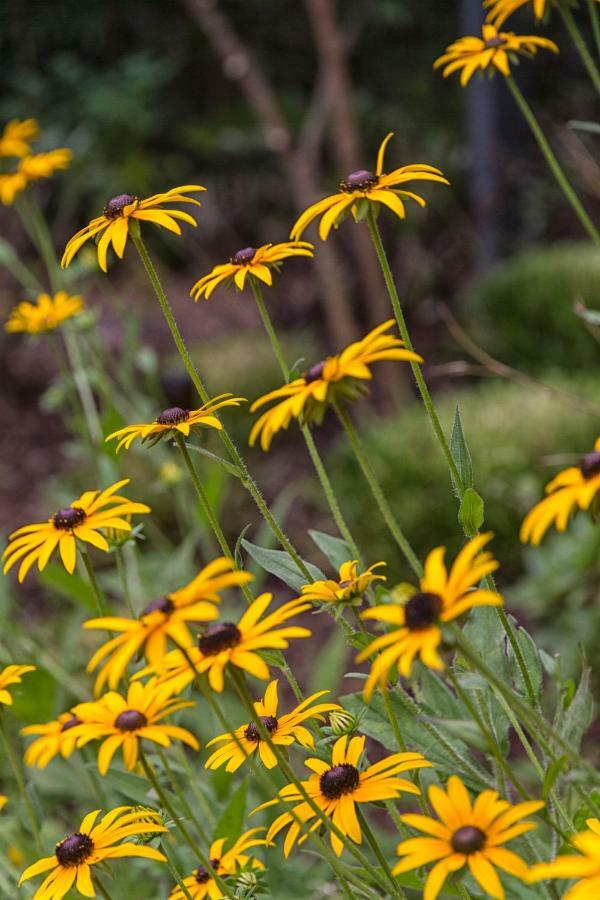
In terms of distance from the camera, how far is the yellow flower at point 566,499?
0.59 meters

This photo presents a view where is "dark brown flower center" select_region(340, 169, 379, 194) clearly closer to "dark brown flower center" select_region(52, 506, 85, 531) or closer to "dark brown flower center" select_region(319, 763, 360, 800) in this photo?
"dark brown flower center" select_region(52, 506, 85, 531)

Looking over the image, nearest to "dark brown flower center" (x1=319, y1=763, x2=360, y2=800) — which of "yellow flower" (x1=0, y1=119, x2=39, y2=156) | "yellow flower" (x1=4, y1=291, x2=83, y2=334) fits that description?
"yellow flower" (x1=4, y1=291, x2=83, y2=334)

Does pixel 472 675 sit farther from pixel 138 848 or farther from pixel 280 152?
pixel 280 152

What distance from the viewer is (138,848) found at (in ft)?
2.33

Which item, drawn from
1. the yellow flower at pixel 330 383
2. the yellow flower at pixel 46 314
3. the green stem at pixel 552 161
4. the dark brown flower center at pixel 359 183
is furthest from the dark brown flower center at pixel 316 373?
the yellow flower at pixel 46 314

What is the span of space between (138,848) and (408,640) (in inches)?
11.1

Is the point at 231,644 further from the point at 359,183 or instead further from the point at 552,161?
the point at 552,161

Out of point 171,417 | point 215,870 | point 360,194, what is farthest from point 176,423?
point 215,870

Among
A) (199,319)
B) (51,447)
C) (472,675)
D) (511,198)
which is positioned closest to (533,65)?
(511,198)

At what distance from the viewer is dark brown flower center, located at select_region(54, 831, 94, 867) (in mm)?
735

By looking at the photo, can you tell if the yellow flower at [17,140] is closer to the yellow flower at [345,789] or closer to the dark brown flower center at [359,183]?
the dark brown flower center at [359,183]

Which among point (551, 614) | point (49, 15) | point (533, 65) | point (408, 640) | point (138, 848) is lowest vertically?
point (551, 614)

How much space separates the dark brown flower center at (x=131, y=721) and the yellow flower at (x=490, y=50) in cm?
71

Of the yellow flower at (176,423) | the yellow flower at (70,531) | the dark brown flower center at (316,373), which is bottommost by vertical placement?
the yellow flower at (70,531)
